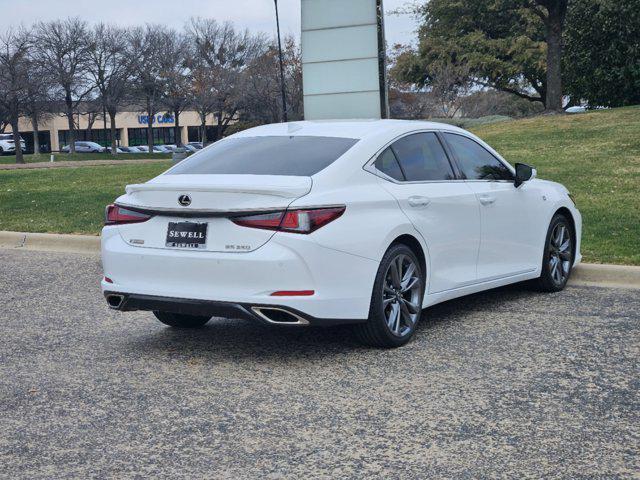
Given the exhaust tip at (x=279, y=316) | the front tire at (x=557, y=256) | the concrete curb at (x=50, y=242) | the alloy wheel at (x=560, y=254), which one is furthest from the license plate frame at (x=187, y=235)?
the concrete curb at (x=50, y=242)

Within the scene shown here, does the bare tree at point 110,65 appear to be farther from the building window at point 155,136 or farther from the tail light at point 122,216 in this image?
the tail light at point 122,216

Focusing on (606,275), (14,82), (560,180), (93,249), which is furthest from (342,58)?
(14,82)

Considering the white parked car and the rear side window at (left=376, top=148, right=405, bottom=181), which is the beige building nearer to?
the white parked car

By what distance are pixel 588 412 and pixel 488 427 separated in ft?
1.97

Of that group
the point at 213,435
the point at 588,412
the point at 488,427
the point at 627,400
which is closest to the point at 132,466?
the point at 213,435

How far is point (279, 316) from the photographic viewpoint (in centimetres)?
569

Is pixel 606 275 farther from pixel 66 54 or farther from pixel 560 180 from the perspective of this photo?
pixel 66 54

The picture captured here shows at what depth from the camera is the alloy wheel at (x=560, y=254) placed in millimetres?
8398

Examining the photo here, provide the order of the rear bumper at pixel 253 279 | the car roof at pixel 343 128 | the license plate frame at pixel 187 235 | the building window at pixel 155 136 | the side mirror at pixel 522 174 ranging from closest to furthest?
the rear bumper at pixel 253 279 → the license plate frame at pixel 187 235 → the car roof at pixel 343 128 → the side mirror at pixel 522 174 → the building window at pixel 155 136

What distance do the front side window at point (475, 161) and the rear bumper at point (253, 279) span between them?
1835 millimetres

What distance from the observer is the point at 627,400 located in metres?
5.02

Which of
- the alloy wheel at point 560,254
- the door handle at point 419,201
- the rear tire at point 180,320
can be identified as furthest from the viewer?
the alloy wheel at point 560,254

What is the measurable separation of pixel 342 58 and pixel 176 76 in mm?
54548

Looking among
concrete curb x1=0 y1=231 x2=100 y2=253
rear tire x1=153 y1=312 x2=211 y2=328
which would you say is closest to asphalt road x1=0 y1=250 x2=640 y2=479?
rear tire x1=153 y1=312 x2=211 y2=328
